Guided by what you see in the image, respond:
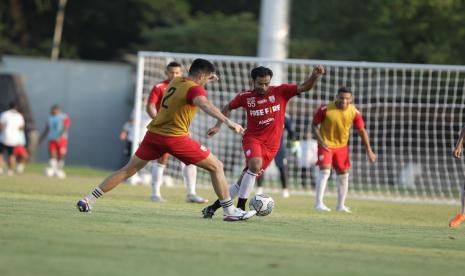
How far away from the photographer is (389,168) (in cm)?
3262

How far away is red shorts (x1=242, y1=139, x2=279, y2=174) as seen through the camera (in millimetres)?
14148

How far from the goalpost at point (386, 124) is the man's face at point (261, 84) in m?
9.20

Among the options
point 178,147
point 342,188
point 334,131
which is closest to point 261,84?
point 178,147

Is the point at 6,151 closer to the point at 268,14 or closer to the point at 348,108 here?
the point at 268,14

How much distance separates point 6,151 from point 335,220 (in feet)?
55.7

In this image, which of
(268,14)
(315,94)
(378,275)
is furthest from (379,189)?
(378,275)

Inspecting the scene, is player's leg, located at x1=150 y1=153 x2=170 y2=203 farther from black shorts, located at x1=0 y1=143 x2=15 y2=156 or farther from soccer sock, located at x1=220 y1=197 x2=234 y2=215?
black shorts, located at x1=0 y1=143 x2=15 y2=156

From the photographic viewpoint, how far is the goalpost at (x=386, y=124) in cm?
2567

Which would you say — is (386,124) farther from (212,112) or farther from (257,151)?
(212,112)

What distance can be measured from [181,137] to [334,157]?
571 cm

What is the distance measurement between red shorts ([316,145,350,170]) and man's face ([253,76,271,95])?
398 cm

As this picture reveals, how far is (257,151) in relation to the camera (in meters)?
14.1

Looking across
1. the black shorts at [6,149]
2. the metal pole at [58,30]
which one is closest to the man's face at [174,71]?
the black shorts at [6,149]

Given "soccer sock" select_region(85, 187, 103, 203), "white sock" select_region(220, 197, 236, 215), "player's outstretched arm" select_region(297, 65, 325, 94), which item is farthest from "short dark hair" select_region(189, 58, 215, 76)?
"soccer sock" select_region(85, 187, 103, 203)
